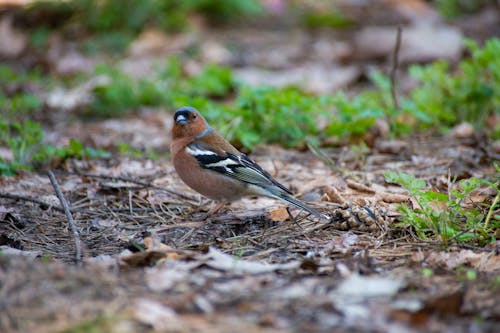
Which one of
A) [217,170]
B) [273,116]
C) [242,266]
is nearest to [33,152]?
[217,170]

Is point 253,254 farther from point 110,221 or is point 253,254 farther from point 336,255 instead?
point 110,221

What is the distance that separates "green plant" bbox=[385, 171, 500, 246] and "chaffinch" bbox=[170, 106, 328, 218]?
0.90 m

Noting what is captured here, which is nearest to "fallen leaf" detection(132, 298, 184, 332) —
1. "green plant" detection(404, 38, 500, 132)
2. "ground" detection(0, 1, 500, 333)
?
"ground" detection(0, 1, 500, 333)

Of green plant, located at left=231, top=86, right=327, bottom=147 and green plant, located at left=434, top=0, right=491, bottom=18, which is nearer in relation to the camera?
green plant, located at left=231, top=86, right=327, bottom=147

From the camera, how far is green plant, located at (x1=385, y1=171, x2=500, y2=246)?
3.49 metres

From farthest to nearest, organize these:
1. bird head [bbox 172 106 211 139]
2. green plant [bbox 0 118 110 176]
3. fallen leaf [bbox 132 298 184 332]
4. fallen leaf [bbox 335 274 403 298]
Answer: green plant [bbox 0 118 110 176] → bird head [bbox 172 106 211 139] → fallen leaf [bbox 335 274 403 298] → fallen leaf [bbox 132 298 184 332]

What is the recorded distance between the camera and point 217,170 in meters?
4.68

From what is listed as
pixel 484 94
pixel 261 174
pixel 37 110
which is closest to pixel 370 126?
pixel 484 94

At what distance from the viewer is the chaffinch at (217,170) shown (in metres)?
4.49

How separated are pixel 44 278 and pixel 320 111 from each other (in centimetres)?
369

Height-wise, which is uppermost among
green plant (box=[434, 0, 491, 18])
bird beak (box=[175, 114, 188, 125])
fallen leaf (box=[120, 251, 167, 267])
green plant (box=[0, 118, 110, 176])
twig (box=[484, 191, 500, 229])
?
green plant (box=[434, 0, 491, 18])

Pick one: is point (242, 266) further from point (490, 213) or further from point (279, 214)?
point (490, 213)

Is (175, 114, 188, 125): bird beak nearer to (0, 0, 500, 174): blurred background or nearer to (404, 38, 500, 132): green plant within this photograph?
(0, 0, 500, 174): blurred background

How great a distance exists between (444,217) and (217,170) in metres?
1.84
